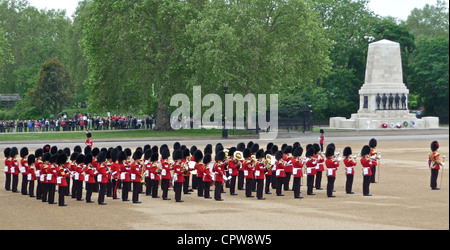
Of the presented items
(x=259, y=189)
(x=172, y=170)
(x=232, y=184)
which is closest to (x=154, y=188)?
(x=172, y=170)

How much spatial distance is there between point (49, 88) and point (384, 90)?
37.7 m

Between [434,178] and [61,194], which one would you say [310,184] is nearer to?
[434,178]

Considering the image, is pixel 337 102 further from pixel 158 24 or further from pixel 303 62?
pixel 158 24

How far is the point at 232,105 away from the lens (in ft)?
174

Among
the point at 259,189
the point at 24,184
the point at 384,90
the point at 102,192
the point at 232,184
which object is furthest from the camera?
the point at 384,90

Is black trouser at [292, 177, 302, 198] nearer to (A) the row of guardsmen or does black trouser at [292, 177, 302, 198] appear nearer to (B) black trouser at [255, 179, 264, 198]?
(A) the row of guardsmen

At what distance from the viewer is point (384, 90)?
6050 cm

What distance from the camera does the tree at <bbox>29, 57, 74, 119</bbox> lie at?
241 ft

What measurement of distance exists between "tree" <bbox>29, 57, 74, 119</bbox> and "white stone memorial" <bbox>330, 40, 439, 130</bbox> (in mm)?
34446

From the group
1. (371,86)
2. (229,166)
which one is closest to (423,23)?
(371,86)

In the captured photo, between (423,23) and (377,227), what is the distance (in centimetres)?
10052

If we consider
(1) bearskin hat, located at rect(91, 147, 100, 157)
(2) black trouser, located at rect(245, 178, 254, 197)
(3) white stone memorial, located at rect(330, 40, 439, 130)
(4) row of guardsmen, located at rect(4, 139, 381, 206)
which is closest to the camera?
(4) row of guardsmen, located at rect(4, 139, 381, 206)

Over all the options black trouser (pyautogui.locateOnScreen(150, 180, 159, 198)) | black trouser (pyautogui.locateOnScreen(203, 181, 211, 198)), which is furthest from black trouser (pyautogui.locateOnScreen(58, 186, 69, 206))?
black trouser (pyautogui.locateOnScreen(203, 181, 211, 198))

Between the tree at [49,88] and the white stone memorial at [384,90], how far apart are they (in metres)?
34.4
